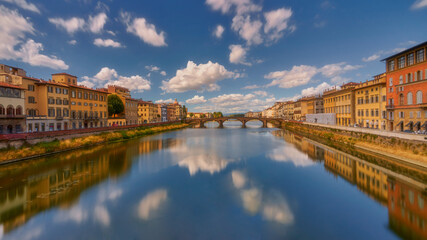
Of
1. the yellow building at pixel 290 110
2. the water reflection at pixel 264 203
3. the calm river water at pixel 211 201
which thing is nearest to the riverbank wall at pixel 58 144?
the calm river water at pixel 211 201

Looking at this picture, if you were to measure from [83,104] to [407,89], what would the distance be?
59.2 metres

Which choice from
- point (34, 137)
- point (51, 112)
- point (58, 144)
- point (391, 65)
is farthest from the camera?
point (51, 112)

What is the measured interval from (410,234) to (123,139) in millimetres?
43194

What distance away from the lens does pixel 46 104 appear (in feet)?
108

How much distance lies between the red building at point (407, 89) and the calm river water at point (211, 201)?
11.1 m

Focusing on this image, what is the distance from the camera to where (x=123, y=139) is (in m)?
40.2

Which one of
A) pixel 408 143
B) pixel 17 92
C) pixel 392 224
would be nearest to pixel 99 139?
pixel 17 92

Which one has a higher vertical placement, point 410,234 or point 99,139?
point 99,139

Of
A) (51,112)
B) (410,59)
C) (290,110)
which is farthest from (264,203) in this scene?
(290,110)

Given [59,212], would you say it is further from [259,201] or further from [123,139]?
[123,139]

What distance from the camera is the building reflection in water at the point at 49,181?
1088cm

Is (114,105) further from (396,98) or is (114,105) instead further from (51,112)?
(396,98)

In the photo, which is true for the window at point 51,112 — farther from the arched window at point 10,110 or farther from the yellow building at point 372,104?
the yellow building at point 372,104

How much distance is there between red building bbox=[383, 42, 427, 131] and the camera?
23859 millimetres
